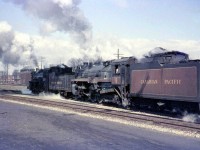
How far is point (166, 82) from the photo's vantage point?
16.1 metres

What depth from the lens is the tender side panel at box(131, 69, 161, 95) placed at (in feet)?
54.6

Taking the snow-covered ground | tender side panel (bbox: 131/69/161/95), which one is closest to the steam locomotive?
tender side panel (bbox: 131/69/161/95)

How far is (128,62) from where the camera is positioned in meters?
19.2

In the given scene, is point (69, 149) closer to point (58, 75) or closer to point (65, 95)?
point (65, 95)

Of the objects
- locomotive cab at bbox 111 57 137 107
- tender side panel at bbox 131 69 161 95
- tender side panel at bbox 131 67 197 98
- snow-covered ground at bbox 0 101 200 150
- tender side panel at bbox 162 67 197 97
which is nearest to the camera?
snow-covered ground at bbox 0 101 200 150

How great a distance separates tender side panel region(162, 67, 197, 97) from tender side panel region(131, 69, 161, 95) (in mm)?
488

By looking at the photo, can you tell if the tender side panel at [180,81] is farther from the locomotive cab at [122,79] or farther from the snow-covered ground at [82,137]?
the snow-covered ground at [82,137]

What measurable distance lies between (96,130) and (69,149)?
127 inches

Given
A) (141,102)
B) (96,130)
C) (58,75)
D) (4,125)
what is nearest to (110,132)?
(96,130)

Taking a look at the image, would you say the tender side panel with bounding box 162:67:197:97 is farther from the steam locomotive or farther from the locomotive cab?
the locomotive cab

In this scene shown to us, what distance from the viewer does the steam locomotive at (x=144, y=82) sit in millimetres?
14914

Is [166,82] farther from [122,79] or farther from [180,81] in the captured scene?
[122,79]

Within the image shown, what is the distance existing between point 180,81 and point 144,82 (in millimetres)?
2737

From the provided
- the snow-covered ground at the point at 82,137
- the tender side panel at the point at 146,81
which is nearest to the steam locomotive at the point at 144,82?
the tender side panel at the point at 146,81
